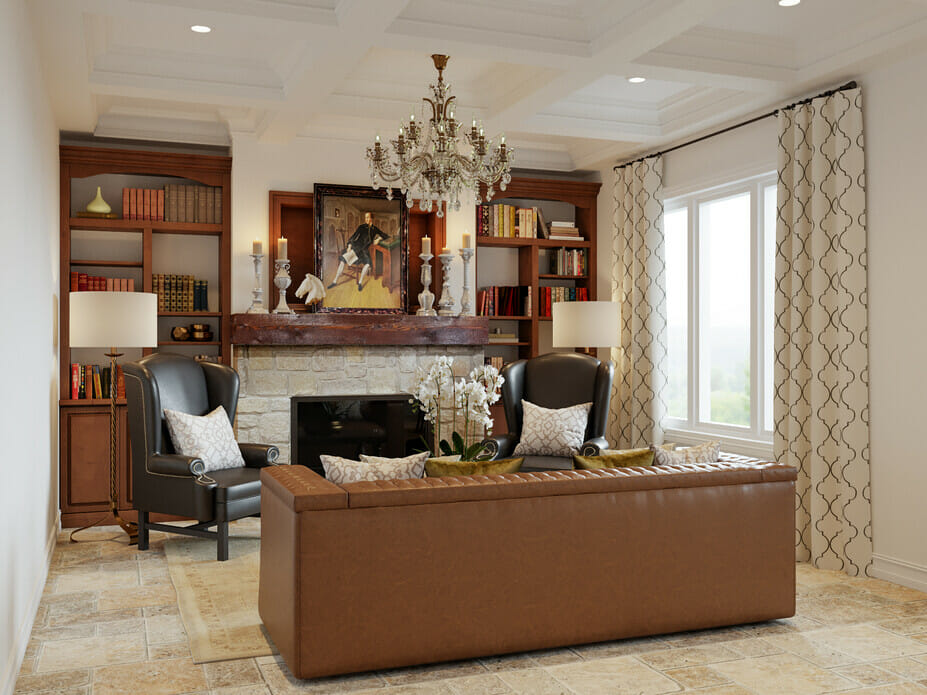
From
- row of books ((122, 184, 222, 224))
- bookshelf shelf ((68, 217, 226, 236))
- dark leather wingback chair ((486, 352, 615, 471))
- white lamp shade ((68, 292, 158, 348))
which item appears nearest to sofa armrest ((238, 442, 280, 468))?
white lamp shade ((68, 292, 158, 348))

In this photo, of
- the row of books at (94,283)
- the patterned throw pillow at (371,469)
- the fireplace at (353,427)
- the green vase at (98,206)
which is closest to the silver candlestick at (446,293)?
the fireplace at (353,427)

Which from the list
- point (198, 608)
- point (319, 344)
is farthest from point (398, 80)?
point (198, 608)

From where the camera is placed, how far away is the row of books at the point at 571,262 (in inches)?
285

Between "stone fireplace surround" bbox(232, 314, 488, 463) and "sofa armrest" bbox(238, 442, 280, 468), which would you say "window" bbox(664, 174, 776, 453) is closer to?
"stone fireplace surround" bbox(232, 314, 488, 463)

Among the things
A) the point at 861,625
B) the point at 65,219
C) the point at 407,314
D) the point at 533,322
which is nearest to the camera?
the point at 861,625

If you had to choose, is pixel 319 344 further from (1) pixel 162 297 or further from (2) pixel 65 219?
(2) pixel 65 219

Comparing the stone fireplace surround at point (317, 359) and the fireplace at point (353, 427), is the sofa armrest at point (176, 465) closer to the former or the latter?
the stone fireplace surround at point (317, 359)

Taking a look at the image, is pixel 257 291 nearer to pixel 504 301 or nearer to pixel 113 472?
pixel 113 472

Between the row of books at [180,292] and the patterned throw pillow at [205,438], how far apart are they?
1256 mm

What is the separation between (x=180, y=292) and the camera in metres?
6.30

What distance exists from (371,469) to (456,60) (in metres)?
2.79

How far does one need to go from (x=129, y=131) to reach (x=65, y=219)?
0.75m

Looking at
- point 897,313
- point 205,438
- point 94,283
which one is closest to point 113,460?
point 205,438

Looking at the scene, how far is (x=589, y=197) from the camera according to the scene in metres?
7.29
